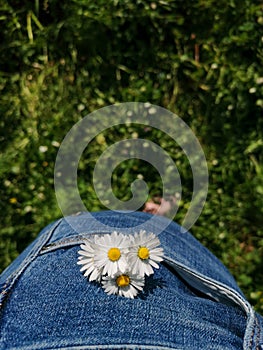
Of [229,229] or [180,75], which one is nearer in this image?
[229,229]

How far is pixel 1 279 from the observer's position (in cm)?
114

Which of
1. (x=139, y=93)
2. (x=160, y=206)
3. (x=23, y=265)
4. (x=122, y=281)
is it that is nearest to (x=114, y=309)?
(x=122, y=281)

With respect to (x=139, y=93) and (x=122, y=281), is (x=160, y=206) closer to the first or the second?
(x=139, y=93)

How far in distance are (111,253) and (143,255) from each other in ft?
0.23

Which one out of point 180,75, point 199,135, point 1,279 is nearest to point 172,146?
point 199,135

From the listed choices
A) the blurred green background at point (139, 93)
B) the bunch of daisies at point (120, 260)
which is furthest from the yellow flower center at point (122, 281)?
the blurred green background at point (139, 93)

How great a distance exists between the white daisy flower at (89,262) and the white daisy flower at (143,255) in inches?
3.2

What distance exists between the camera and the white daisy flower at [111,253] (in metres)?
1.07

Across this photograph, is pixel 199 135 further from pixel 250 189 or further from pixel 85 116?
pixel 85 116

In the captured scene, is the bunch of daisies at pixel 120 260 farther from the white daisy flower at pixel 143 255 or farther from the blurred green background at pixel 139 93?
the blurred green background at pixel 139 93

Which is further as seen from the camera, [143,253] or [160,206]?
[160,206]

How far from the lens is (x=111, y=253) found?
3.54ft

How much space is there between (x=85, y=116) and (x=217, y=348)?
1517 mm

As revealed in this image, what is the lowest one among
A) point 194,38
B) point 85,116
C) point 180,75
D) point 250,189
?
point 250,189
